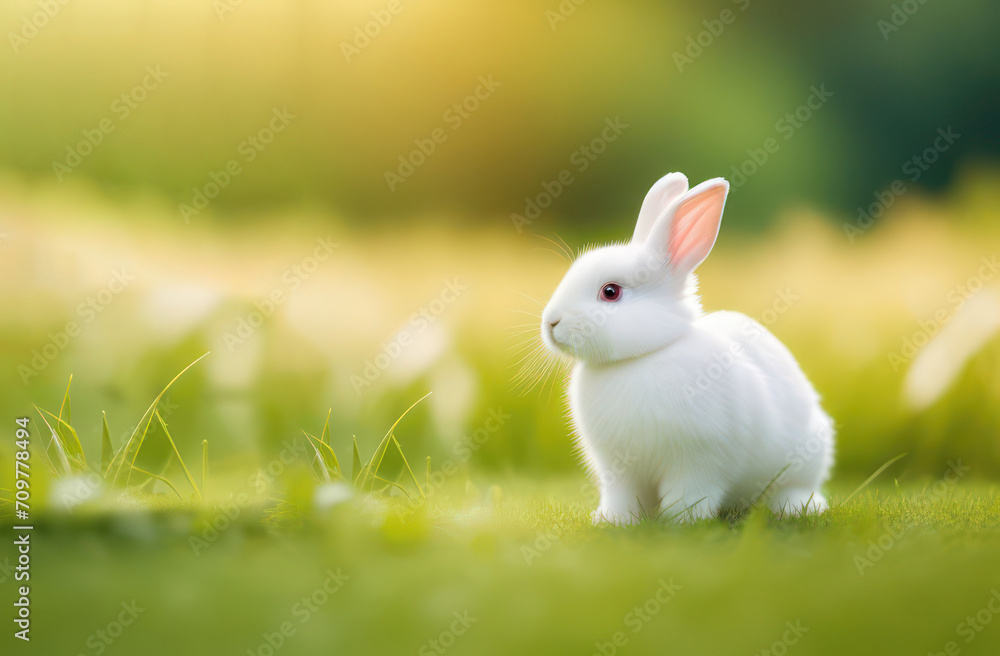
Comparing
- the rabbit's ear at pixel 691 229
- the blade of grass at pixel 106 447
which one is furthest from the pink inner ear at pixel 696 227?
the blade of grass at pixel 106 447

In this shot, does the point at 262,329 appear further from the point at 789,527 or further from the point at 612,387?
the point at 789,527

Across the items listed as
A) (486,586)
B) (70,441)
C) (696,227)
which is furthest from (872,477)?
(70,441)

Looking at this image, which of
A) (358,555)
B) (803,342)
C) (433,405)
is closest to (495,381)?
(433,405)

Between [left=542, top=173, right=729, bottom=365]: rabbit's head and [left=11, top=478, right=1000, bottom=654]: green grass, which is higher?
[left=542, top=173, right=729, bottom=365]: rabbit's head

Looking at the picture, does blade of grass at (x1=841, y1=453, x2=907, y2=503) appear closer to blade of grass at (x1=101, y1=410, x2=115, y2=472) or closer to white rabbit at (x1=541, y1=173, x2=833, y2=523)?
white rabbit at (x1=541, y1=173, x2=833, y2=523)

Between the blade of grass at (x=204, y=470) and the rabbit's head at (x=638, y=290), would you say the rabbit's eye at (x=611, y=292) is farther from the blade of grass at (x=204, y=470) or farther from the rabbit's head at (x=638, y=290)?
the blade of grass at (x=204, y=470)

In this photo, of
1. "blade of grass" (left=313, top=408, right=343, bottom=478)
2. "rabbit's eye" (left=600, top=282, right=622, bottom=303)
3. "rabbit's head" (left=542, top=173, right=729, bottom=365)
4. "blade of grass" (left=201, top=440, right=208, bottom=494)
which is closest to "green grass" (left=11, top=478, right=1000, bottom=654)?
"blade of grass" (left=201, top=440, right=208, bottom=494)
